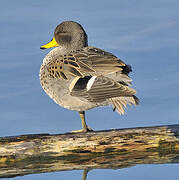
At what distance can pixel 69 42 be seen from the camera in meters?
7.95

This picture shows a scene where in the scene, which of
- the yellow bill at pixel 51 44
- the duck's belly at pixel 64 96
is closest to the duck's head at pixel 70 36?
the yellow bill at pixel 51 44

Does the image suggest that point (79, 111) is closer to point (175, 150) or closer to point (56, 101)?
point (56, 101)

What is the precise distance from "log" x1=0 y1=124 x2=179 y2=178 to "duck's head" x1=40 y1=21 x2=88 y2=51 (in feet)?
5.85

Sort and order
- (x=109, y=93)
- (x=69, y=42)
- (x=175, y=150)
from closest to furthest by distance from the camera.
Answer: (x=109, y=93), (x=175, y=150), (x=69, y=42)

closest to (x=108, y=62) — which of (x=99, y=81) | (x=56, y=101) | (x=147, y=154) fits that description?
(x=99, y=81)

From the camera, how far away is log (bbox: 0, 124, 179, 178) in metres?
6.89

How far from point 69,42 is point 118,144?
218 cm

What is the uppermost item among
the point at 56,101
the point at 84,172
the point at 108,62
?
the point at 108,62

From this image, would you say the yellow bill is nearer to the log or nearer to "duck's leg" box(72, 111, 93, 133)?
"duck's leg" box(72, 111, 93, 133)

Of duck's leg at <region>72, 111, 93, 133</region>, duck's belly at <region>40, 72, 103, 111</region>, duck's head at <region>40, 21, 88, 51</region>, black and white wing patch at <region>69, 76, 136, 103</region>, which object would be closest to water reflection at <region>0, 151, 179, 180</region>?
duck's leg at <region>72, 111, 93, 133</region>

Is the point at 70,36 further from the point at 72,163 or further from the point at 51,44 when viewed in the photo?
the point at 72,163

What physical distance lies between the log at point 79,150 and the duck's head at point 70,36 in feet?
5.85

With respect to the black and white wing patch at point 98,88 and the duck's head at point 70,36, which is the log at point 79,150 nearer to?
the black and white wing patch at point 98,88

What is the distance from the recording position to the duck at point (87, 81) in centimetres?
686
